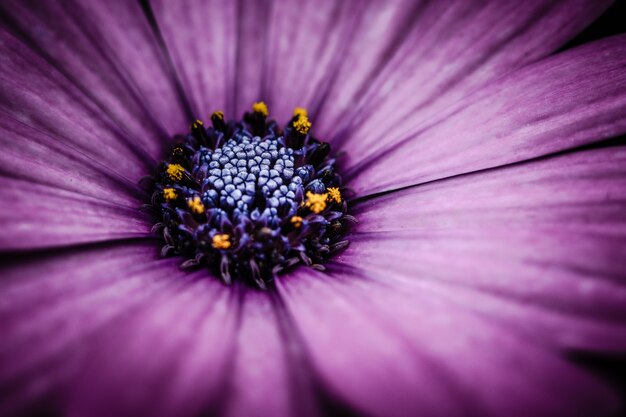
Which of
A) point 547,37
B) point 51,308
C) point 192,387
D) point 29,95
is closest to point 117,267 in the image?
point 51,308

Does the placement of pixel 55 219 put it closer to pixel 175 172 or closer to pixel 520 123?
pixel 175 172

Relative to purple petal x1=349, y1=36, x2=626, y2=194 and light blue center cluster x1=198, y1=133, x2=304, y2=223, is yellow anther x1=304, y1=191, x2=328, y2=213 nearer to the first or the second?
light blue center cluster x1=198, y1=133, x2=304, y2=223

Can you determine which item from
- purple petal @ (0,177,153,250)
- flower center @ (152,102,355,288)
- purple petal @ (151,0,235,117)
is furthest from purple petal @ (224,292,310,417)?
purple petal @ (151,0,235,117)

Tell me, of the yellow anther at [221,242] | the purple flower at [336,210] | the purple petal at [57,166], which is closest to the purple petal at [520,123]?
the purple flower at [336,210]

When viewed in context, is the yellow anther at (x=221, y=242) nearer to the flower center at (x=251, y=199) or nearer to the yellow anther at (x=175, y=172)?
the flower center at (x=251, y=199)

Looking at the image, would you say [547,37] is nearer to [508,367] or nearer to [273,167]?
[273,167]
